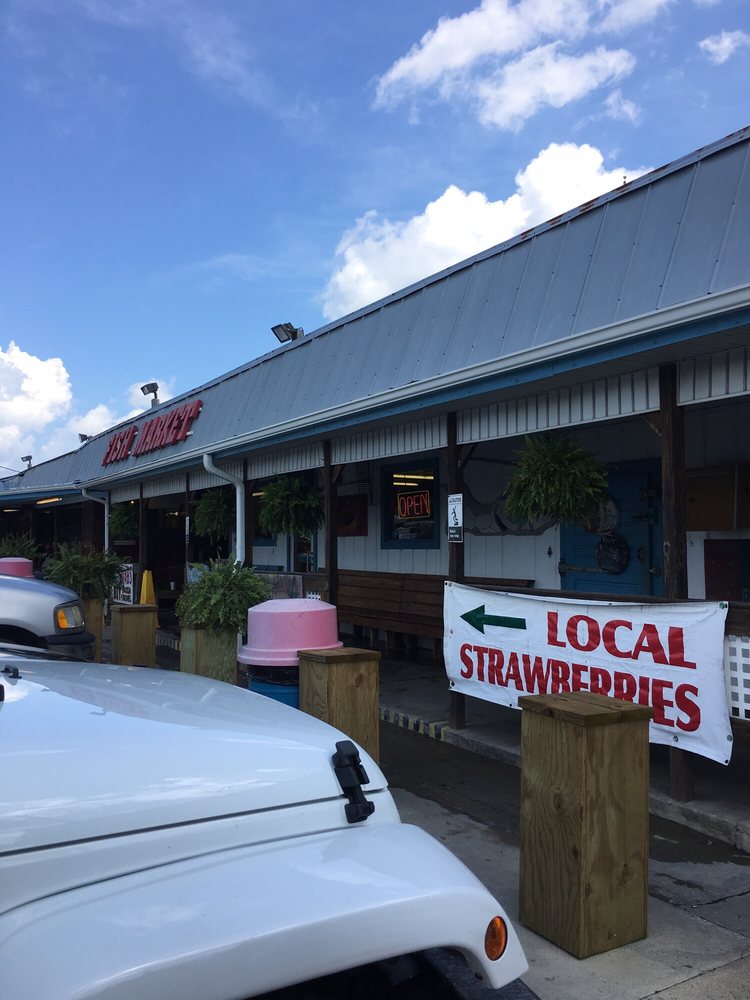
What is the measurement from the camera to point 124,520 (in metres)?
17.4

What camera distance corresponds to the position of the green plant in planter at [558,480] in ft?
21.8

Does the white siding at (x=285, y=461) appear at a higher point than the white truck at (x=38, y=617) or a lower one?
higher

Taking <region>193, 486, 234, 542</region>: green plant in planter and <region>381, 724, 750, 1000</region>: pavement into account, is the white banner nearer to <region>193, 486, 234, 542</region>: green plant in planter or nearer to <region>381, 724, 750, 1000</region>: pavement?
<region>381, 724, 750, 1000</region>: pavement

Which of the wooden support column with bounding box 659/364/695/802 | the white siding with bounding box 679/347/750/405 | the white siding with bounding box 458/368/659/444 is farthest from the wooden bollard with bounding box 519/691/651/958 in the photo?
the white siding with bounding box 458/368/659/444

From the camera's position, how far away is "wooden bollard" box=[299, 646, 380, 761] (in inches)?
172

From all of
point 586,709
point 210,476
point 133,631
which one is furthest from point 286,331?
point 586,709

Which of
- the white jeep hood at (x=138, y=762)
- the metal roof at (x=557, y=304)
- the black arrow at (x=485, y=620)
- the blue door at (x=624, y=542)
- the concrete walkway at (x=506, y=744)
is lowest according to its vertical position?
the concrete walkway at (x=506, y=744)

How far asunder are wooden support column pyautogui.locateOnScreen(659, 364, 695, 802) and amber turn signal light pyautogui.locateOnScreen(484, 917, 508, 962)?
395 cm

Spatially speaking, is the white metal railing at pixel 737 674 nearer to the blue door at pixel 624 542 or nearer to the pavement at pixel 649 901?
the pavement at pixel 649 901

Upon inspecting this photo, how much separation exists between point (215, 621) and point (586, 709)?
428 centimetres

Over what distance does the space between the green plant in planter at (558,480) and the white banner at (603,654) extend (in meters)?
0.82

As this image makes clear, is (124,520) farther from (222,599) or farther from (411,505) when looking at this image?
(222,599)

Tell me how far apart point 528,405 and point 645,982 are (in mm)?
4502

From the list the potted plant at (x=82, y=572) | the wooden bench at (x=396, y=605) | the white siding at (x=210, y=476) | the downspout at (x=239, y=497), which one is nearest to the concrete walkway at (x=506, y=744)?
the wooden bench at (x=396, y=605)
